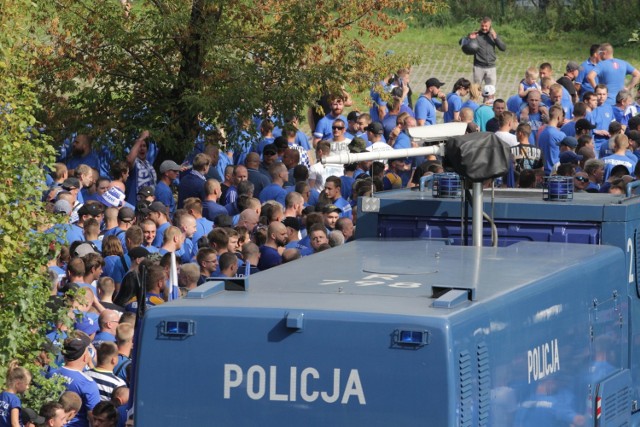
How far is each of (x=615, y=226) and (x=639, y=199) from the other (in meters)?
0.62

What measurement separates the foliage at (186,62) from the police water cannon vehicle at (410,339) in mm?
8090

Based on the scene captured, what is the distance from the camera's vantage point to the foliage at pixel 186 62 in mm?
16875

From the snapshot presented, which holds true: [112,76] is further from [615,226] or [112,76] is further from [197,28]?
[615,226]

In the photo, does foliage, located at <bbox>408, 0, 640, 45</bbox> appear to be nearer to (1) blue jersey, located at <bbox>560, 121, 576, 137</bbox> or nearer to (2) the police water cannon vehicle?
(1) blue jersey, located at <bbox>560, 121, 576, 137</bbox>

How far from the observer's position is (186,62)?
17250 millimetres

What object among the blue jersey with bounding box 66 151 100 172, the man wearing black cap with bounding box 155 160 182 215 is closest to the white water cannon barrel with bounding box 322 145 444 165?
the man wearing black cap with bounding box 155 160 182 215

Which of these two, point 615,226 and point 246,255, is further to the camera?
point 246,255

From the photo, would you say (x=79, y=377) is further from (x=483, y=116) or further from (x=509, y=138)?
(x=483, y=116)

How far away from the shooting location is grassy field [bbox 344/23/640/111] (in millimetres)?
31469

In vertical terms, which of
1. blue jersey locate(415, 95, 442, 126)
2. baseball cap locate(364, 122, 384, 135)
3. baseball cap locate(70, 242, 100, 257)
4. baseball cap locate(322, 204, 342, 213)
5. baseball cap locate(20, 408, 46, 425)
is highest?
blue jersey locate(415, 95, 442, 126)

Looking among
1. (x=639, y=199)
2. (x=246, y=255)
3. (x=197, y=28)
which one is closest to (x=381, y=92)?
(x=197, y=28)

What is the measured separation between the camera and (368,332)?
22.0 feet

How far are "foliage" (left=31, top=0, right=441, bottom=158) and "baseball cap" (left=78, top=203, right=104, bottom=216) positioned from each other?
109 inches

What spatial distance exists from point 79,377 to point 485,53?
687 inches
